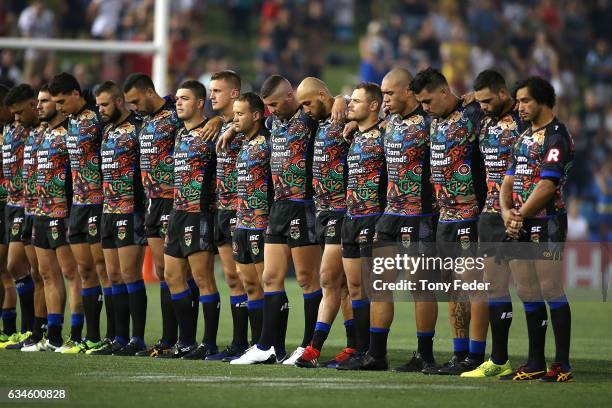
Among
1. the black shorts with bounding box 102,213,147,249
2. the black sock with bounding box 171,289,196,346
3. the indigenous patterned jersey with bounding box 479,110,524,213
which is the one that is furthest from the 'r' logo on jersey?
the black shorts with bounding box 102,213,147,249

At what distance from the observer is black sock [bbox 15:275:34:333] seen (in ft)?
45.1

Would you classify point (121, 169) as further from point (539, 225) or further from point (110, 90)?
point (539, 225)

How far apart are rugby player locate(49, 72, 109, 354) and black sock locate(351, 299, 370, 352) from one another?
2797mm

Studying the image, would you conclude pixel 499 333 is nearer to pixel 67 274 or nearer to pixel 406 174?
pixel 406 174

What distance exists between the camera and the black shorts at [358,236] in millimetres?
11195

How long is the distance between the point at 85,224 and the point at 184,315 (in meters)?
1.39

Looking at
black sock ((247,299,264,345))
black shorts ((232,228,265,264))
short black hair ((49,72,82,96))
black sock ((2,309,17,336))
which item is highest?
short black hair ((49,72,82,96))

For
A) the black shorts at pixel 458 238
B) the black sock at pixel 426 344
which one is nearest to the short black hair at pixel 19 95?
the black shorts at pixel 458 238

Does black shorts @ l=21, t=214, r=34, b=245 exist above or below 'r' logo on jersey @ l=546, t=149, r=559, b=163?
below

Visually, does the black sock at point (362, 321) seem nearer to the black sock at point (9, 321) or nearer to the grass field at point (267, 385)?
the grass field at point (267, 385)

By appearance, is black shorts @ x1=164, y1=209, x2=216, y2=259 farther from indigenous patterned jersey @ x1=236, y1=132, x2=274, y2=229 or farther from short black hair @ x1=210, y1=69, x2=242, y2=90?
short black hair @ x1=210, y1=69, x2=242, y2=90

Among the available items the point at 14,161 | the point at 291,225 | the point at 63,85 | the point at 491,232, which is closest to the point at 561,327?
the point at 491,232

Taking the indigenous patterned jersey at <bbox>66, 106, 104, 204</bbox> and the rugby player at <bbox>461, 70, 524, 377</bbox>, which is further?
the indigenous patterned jersey at <bbox>66, 106, 104, 204</bbox>

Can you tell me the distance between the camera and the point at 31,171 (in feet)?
43.8
